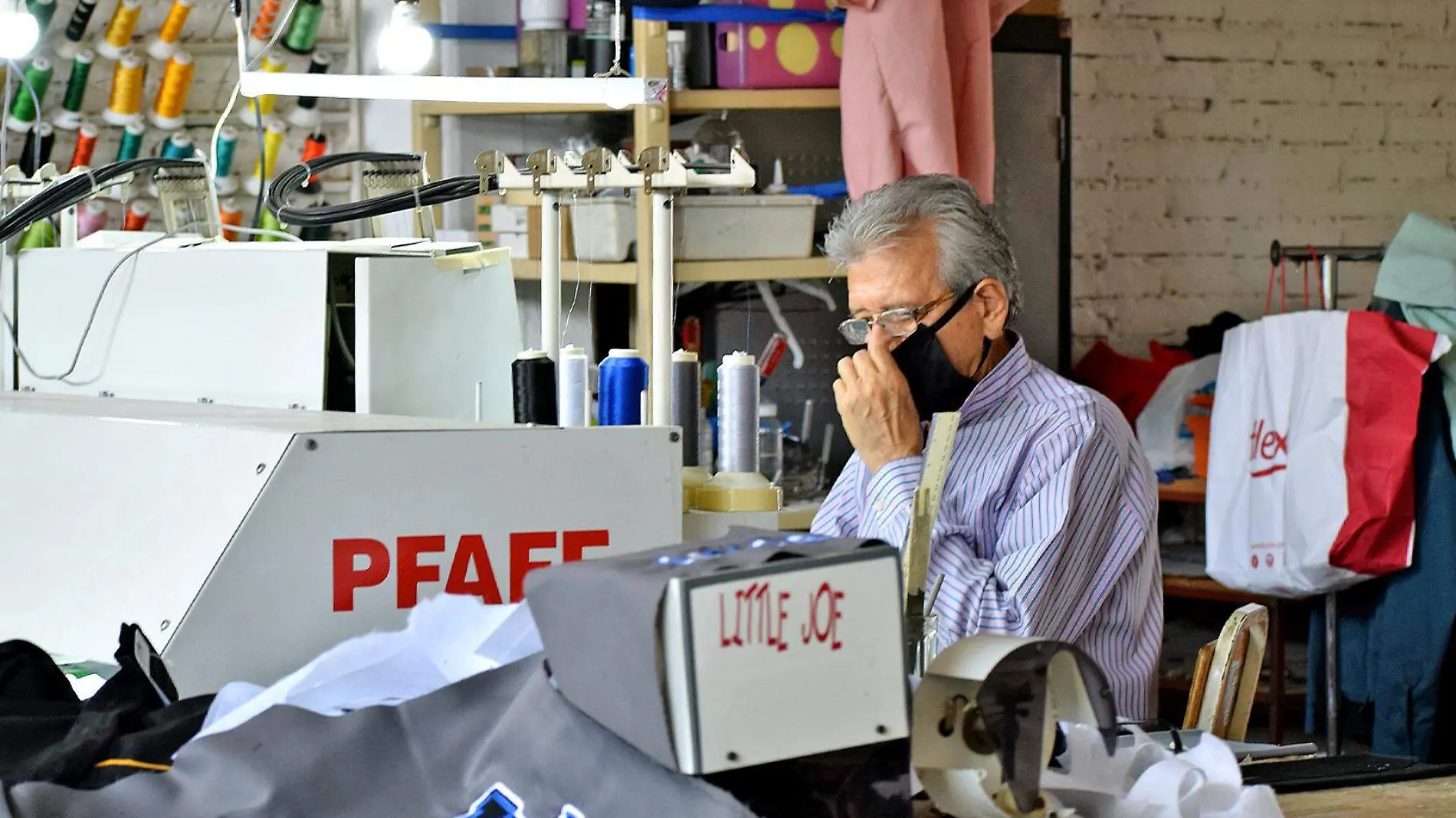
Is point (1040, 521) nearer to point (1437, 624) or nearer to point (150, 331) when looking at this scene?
point (150, 331)

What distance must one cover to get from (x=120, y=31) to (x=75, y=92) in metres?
0.18

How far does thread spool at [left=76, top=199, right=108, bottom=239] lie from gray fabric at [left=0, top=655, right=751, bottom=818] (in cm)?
320

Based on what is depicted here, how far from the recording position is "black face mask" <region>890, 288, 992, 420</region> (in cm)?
213

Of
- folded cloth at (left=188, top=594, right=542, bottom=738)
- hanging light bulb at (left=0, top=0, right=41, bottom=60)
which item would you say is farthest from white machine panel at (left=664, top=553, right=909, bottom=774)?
hanging light bulb at (left=0, top=0, right=41, bottom=60)

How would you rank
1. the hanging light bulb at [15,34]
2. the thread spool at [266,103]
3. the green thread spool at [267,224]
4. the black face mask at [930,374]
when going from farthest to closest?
the thread spool at [266,103]
the green thread spool at [267,224]
the hanging light bulb at [15,34]
the black face mask at [930,374]

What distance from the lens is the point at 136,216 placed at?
3957 millimetres

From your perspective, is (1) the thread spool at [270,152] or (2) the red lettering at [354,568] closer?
(2) the red lettering at [354,568]

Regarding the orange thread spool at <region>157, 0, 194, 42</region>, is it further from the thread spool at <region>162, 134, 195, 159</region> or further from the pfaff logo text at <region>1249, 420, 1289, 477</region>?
the pfaff logo text at <region>1249, 420, 1289, 477</region>

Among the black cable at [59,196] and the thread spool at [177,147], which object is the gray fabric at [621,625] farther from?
the thread spool at [177,147]

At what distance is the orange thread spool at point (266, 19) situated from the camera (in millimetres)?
3814

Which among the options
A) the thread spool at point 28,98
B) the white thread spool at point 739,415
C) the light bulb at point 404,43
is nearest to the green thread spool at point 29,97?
the thread spool at point 28,98

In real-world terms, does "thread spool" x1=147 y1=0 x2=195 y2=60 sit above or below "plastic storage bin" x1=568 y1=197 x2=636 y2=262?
above

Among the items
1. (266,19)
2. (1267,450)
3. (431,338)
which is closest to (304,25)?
(266,19)

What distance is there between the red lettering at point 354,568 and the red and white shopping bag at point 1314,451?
2374mm
